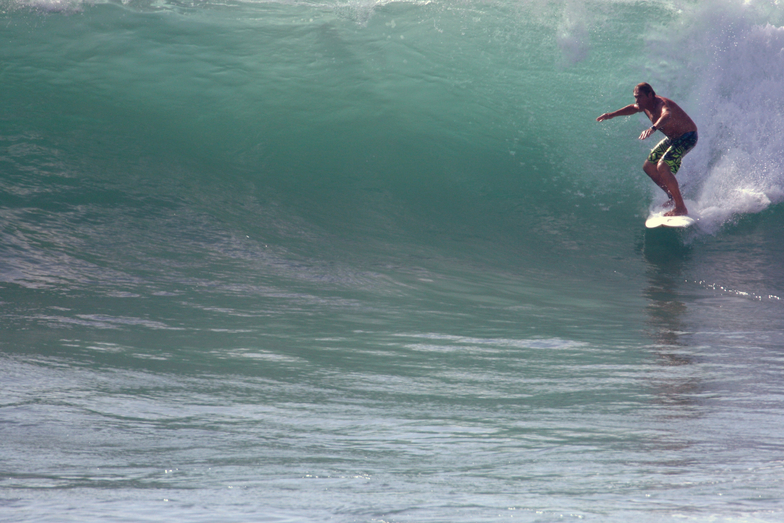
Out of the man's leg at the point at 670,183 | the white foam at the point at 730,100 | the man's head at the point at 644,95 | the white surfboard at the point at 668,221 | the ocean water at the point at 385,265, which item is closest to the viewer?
the ocean water at the point at 385,265

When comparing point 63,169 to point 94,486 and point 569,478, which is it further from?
point 569,478

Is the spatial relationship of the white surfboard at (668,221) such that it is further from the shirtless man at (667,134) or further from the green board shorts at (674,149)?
the green board shorts at (674,149)

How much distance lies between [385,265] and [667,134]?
2.74 metres

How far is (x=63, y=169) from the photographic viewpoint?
638 cm

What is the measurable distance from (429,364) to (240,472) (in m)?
1.45

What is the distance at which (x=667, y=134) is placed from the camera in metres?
6.36

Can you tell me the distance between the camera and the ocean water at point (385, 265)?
205 centimetres

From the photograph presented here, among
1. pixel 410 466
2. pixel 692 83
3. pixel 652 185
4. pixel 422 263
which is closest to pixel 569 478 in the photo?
pixel 410 466

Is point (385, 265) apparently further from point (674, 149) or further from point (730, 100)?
point (730, 100)

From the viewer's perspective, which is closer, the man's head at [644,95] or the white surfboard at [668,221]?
the man's head at [644,95]

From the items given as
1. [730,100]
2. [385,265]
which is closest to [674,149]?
[385,265]

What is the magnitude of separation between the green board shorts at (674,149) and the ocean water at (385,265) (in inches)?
29.8

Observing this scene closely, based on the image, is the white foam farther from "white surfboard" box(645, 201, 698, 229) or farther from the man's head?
the man's head

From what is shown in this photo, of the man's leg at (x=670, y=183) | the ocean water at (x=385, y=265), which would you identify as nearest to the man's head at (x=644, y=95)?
the man's leg at (x=670, y=183)
